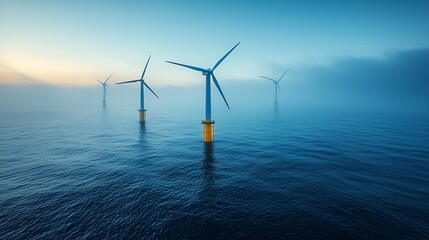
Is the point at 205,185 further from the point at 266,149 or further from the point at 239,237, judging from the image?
the point at 266,149

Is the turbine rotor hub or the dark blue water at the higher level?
the turbine rotor hub

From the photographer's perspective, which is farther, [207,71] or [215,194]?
[207,71]

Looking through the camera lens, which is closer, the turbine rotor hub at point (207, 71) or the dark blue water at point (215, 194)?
the dark blue water at point (215, 194)

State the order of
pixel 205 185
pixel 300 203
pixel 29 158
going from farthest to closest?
pixel 29 158 → pixel 205 185 → pixel 300 203

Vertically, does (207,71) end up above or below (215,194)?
above

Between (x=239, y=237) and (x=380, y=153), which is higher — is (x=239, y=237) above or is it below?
below

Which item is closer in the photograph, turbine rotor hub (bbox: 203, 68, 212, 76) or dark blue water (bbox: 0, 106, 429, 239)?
dark blue water (bbox: 0, 106, 429, 239)

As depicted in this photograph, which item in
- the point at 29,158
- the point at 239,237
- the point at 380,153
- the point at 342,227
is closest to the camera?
the point at 239,237

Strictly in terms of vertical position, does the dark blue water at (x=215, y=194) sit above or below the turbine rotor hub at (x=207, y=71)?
below

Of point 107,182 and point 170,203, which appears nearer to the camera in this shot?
point 170,203

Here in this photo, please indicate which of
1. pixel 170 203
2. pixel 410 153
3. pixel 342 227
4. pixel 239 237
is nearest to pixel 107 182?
pixel 170 203
